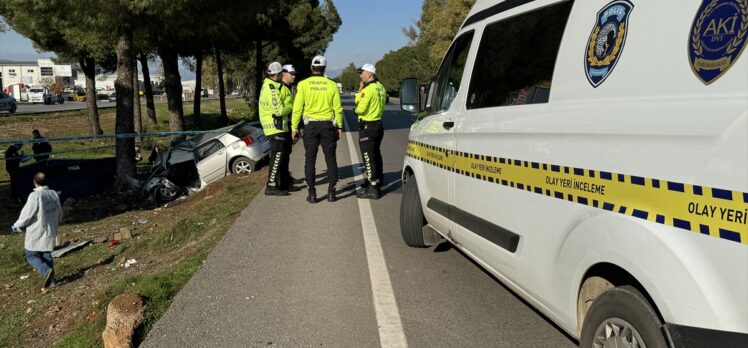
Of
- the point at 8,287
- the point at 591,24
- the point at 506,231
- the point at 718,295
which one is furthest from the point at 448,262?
the point at 8,287

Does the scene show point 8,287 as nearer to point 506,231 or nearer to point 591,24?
point 506,231

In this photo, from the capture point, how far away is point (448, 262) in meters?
5.37

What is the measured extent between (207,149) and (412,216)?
9.15 metres

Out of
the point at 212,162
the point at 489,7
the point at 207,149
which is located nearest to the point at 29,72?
the point at 207,149

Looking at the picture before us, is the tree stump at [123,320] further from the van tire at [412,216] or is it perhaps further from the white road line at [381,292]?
the van tire at [412,216]

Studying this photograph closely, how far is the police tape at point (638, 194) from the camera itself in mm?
1936

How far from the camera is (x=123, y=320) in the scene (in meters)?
3.92

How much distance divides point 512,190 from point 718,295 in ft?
4.78

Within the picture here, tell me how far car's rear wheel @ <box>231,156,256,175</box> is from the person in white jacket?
5.28 meters

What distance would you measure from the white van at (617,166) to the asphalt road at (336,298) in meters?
0.48

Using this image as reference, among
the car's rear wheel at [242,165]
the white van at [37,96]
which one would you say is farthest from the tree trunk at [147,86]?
the white van at [37,96]

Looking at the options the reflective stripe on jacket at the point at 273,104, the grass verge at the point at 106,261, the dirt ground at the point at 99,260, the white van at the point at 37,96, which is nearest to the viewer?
the grass verge at the point at 106,261

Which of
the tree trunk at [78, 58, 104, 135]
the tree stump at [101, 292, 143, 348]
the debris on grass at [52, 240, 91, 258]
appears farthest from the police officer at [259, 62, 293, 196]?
the tree trunk at [78, 58, 104, 135]

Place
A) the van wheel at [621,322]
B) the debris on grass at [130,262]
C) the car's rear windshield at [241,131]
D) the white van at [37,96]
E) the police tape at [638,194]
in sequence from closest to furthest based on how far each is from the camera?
the police tape at [638,194] → the van wheel at [621,322] → the debris on grass at [130,262] → the car's rear windshield at [241,131] → the white van at [37,96]
